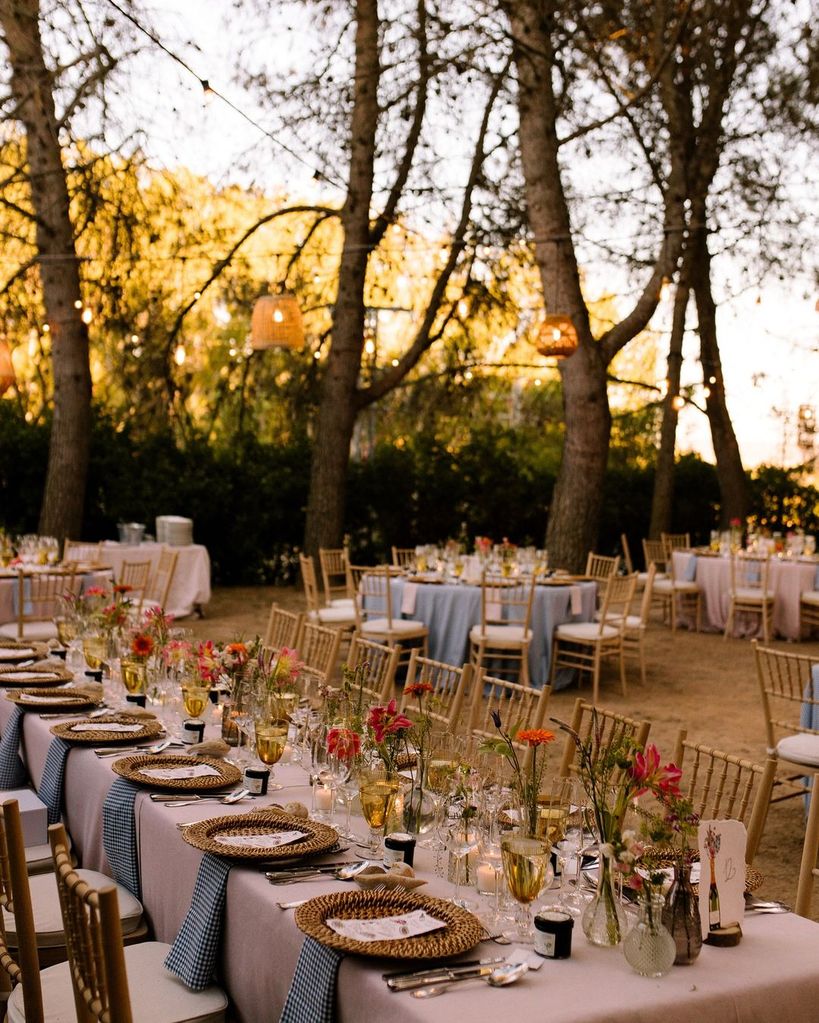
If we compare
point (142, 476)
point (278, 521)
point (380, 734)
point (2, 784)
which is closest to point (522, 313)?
point (278, 521)

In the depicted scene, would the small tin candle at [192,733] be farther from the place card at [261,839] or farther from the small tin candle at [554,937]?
the small tin candle at [554,937]

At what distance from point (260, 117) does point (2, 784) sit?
7.22 meters

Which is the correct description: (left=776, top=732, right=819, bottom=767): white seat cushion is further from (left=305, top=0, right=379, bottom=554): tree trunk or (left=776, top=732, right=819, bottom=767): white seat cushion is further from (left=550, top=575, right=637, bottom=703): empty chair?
(left=305, top=0, right=379, bottom=554): tree trunk

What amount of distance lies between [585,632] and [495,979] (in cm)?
642

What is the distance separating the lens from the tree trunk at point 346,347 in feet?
38.2

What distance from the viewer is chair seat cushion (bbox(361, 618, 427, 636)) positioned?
27.0 feet

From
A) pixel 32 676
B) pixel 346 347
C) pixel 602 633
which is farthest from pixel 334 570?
pixel 32 676

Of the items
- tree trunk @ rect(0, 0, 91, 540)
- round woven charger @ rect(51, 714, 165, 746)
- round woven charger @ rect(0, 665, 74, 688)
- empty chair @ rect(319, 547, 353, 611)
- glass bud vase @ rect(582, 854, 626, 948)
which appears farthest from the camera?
tree trunk @ rect(0, 0, 91, 540)

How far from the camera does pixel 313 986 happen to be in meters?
2.10

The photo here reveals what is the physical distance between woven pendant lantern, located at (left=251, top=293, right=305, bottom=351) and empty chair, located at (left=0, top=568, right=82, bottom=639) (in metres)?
2.19

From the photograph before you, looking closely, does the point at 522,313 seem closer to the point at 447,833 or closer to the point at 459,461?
the point at 459,461

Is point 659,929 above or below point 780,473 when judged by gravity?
below

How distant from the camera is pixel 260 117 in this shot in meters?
9.80

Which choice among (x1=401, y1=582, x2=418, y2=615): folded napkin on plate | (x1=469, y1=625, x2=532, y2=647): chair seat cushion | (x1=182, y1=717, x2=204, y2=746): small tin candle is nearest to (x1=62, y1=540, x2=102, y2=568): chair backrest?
(x1=401, y1=582, x2=418, y2=615): folded napkin on plate
